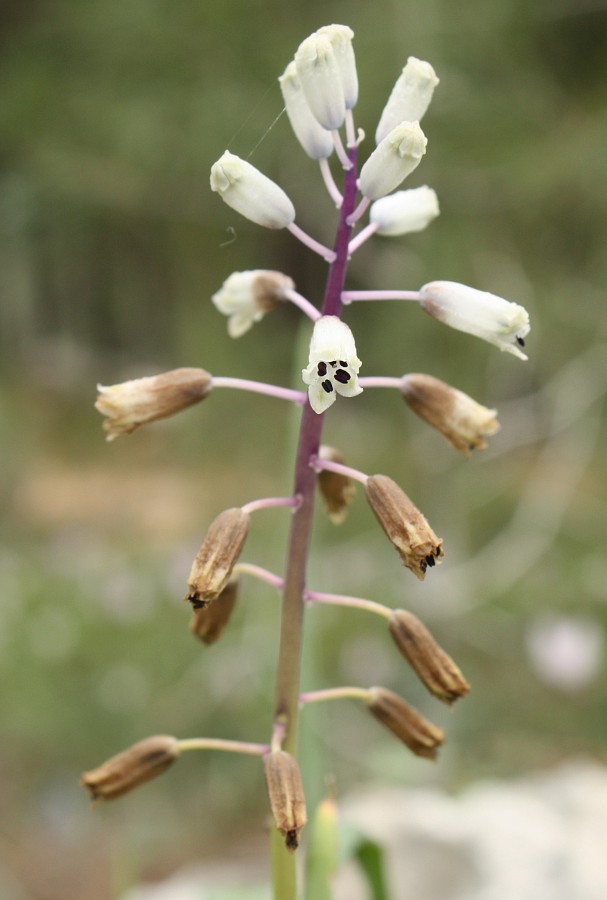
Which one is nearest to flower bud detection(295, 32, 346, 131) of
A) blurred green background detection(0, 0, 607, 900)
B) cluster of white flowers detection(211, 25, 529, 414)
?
cluster of white flowers detection(211, 25, 529, 414)

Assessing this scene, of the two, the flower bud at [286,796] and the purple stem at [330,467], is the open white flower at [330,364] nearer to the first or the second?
the purple stem at [330,467]

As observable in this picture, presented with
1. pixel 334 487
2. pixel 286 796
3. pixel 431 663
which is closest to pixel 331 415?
pixel 334 487

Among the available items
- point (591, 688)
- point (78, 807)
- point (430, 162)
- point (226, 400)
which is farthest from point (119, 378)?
point (591, 688)

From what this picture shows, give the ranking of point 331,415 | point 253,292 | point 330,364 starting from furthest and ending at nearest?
point 331,415, point 253,292, point 330,364

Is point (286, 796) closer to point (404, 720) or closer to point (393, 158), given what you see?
point (404, 720)

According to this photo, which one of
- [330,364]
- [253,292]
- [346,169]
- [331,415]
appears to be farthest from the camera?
[331,415]

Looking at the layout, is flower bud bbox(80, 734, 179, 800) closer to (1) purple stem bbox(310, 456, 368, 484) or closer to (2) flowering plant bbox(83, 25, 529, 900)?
(2) flowering plant bbox(83, 25, 529, 900)

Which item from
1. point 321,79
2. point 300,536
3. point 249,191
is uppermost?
point 321,79

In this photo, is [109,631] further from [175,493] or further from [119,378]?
[119,378]
